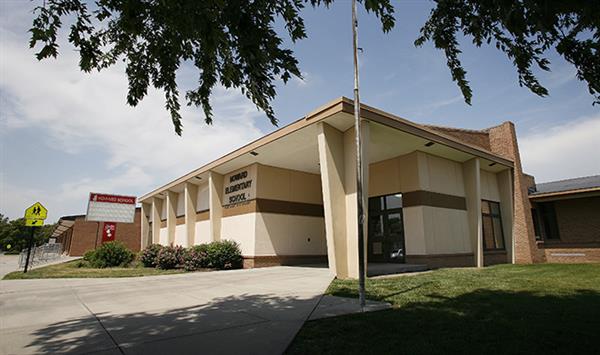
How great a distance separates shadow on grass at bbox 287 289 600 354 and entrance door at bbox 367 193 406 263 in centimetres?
939

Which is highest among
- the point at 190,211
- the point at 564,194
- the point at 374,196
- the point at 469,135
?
the point at 469,135

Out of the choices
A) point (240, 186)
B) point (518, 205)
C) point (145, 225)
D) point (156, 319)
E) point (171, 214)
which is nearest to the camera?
point (156, 319)

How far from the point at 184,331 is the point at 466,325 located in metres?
4.30

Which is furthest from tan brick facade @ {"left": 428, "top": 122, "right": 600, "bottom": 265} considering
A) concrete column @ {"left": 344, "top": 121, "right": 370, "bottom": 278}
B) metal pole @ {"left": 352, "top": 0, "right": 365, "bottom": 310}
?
metal pole @ {"left": 352, "top": 0, "right": 365, "bottom": 310}

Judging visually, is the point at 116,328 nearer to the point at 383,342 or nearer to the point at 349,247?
the point at 383,342

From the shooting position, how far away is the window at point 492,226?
19005mm

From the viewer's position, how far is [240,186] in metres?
18.7

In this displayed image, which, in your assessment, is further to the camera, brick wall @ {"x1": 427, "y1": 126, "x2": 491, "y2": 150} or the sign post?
brick wall @ {"x1": 427, "y1": 126, "x2": 491, "y2": 150}

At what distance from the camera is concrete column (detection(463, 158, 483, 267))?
54.3 ft

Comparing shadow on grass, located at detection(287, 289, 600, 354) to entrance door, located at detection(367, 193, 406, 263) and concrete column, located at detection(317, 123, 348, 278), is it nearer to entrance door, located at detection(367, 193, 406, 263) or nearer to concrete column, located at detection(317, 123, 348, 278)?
concrete column, located at detection(317, 123, 348, 278)

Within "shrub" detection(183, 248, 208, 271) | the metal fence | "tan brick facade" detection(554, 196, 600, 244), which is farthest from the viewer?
the metal fence

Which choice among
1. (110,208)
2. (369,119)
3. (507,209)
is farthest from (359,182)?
(110,208)

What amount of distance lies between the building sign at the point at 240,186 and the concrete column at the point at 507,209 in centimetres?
1548

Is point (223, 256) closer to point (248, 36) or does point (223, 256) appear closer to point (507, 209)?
point (248, 36)
